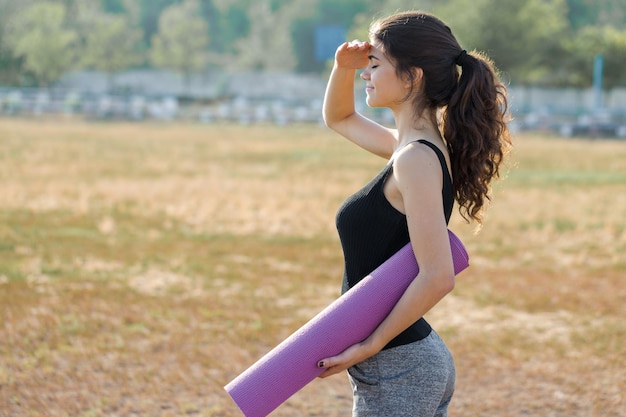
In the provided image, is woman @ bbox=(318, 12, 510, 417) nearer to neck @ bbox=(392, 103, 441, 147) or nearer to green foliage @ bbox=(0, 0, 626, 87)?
neck @ bbox=(392, 103, 441, 147)

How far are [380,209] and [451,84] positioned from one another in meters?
0.42

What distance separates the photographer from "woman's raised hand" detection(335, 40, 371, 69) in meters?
2.70

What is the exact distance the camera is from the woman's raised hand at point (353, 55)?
270cm

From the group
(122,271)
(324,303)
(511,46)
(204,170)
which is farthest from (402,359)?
(511,46)

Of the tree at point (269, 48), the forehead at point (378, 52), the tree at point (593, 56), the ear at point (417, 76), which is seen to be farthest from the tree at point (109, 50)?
the ear at point (417, 76)

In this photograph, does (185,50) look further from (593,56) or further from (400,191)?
(400,191)

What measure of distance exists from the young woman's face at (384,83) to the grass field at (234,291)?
0.74 metres

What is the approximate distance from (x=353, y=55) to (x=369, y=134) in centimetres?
38

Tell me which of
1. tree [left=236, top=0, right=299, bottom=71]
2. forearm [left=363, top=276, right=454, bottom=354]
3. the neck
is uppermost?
the neck

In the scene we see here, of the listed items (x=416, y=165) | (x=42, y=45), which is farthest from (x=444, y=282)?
(x=42, y=45)

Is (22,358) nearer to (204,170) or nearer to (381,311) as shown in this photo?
(381,311)

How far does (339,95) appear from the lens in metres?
3.04

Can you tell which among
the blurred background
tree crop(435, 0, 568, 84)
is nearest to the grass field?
the blurred background

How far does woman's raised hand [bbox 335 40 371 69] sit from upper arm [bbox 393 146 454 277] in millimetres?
445
